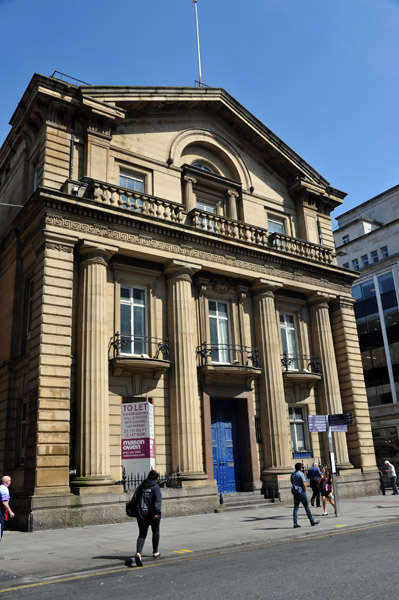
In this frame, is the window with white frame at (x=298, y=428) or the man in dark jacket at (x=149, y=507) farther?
the window with white frame at (x=298, y=428)

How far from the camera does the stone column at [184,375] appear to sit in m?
19.6

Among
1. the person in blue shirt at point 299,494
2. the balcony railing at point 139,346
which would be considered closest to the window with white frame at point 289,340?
the balcony railing at point 139,346

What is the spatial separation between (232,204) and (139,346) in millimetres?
9435

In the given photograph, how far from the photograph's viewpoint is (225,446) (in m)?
22.0

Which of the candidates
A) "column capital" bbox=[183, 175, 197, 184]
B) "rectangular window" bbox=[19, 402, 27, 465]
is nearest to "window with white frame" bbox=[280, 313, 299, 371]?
"column capital" bbox=[183, 175, 197, 184]

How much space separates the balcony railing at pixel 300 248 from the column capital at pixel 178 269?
5655mm

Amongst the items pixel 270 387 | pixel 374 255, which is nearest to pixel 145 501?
pixel 270 387

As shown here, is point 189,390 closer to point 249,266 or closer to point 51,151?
point 249,266

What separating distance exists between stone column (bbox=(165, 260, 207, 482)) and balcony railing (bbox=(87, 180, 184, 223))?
85.7 inches

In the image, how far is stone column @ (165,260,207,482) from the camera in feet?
64.3

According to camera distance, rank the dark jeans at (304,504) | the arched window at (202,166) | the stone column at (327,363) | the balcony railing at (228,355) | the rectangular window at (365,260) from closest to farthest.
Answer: the dark jeans at (304,504)
the balcony railing at (228,355)
the stone column at (327,363)
the arched window at (202,166)
the rectangular window at (365,260)

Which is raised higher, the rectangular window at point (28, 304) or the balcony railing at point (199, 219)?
the balcony railing at point (199, 219)

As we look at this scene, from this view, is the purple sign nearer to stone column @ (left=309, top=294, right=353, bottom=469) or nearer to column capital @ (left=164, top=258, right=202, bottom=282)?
stone column @ (left=309, top=294, right=353, bottom=469)

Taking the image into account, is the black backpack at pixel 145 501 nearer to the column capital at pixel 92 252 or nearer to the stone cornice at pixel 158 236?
the column capital at pixel 92 252
